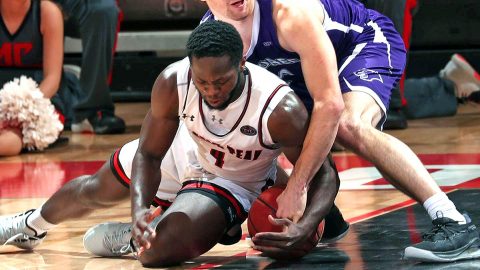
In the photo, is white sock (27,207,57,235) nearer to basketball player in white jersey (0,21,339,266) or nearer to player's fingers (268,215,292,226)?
basketball player in white jersey (0,21,339,266)

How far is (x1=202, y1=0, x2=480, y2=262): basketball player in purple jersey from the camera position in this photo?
387cm

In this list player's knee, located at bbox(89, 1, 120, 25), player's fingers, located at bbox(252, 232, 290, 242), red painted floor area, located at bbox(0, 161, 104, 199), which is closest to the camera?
player's fingers, located at bbox(252, 232, 290, 242)

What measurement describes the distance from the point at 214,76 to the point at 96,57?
4117 millimetres

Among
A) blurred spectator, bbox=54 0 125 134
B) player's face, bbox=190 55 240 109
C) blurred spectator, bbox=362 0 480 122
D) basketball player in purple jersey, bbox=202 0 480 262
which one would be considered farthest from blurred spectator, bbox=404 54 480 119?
player's face, bbox=190 55 240 109

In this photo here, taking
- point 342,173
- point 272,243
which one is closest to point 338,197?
point 342,173

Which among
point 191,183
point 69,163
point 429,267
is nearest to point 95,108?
point 69,163

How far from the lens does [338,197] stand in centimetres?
525

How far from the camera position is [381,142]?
163 inches

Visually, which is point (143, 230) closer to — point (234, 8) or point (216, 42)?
point (216, 42)

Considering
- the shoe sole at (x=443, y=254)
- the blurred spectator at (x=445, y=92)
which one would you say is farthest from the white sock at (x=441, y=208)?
the blurred spectator at (x=445, y=92)

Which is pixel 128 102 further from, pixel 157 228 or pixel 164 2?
pixel 157 228

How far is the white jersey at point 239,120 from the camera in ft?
12.6

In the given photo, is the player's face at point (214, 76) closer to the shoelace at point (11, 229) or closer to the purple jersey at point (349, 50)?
the purple jersey at point (349, 50)

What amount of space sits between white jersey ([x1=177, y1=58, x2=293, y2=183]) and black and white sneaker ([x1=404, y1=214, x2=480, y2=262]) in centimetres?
62
